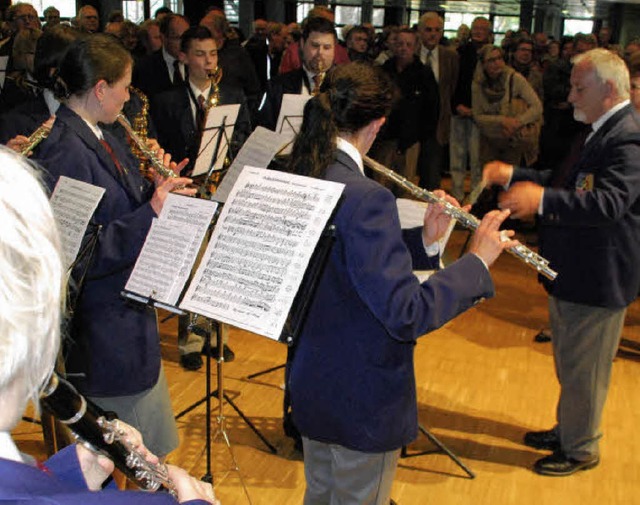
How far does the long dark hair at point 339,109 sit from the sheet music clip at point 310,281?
19 centimetres

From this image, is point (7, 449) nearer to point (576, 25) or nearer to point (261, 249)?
point (261, 249)

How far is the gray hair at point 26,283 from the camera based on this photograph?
738 mm

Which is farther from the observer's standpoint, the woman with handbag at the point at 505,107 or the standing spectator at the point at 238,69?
the woman with handbag at the point at 505,107

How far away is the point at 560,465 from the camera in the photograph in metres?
2.87

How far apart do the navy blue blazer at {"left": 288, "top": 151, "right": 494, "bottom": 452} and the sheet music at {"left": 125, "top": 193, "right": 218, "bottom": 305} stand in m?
0.35

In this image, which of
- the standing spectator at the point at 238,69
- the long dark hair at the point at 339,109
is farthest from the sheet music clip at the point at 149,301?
the standing spectator at the point at 238,69

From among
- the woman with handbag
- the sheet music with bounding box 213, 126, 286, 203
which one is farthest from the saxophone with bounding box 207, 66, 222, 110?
the woman with handbag

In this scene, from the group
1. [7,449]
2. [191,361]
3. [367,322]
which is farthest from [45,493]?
[191,361]

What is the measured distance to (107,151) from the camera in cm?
210

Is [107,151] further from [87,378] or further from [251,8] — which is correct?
[251,8]

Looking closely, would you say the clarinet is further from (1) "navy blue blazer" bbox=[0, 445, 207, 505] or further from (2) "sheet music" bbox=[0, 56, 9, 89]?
(2) "sheet music" bbox=[0, 56, 9, 89]

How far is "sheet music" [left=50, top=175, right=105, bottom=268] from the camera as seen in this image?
1.83 metres

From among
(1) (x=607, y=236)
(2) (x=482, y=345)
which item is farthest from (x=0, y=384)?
(2) (x=482, y=345)

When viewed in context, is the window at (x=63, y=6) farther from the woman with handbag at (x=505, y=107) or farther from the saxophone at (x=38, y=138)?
the saxophone at (x=38, y=138)
